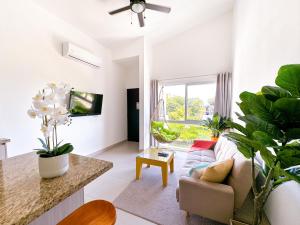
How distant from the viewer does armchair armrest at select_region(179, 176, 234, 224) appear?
4.42 feet

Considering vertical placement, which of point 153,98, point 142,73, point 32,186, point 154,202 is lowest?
point 154,202

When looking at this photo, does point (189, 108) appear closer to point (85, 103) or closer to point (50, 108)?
point (85, 103)

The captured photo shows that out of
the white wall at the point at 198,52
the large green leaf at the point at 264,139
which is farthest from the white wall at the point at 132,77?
the large green leaf at the point at 264,139

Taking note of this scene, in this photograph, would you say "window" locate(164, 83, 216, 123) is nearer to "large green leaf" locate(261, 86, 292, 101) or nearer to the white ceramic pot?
"large green leaf" locate(261, 86, 292, 101)

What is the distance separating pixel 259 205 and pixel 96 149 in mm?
3545

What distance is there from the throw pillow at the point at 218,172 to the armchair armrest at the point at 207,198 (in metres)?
0.05

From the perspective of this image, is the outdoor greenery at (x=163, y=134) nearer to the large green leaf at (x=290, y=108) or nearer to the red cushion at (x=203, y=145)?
the red cushion at (x=203, y=145)

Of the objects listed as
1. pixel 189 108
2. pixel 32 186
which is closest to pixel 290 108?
pixel 32 186

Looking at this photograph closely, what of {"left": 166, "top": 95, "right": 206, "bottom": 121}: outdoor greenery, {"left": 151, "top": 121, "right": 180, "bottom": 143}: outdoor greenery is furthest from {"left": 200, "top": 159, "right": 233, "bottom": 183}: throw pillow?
{"left": 166, "top": 95, "right": 206, "bottom": 121}: outdoor greenery

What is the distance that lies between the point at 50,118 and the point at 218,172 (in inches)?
60.7

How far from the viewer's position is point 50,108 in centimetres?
79

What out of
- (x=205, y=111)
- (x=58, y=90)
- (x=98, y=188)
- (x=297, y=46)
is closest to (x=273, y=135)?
(x=297, y=46)

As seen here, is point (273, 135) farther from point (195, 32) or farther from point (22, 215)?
point (195, 32)

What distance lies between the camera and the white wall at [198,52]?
3.59 m
